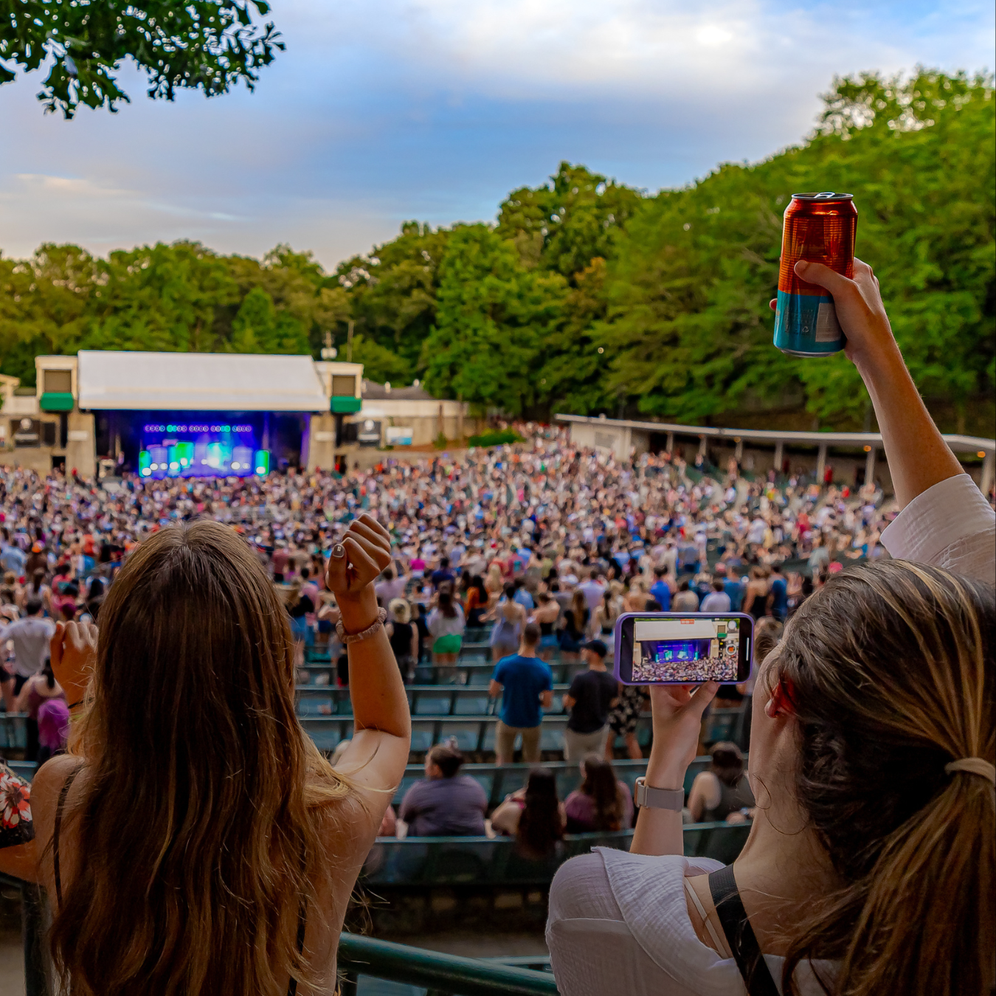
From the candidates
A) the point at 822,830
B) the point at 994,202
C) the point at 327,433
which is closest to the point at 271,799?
the point at 822,830

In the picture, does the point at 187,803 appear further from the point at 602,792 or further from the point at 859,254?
the point at 859,254

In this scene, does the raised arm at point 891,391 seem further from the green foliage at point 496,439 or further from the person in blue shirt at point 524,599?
the green foliage at point 496,439

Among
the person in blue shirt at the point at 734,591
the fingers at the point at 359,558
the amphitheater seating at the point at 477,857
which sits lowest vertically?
the amphitheater seating at the point at 477,857

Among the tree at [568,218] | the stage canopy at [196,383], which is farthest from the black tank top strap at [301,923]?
the tree at [568,218]

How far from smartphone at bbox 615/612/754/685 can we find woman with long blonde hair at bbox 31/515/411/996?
1.96ft

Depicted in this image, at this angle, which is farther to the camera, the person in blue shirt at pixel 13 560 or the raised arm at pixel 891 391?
the person in blue shirt at pixel 13 560

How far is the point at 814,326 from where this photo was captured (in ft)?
5.15

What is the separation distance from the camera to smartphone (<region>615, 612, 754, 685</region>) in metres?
1.59

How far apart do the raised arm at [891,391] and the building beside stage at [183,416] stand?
36.5 metres

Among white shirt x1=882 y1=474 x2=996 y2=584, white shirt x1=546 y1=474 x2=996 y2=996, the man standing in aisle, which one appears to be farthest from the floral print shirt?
the man standing in aisle

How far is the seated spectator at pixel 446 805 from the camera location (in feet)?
15.4

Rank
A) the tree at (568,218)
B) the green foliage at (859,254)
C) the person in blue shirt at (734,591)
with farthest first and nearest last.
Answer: the tree at (568,218), the green foliage at (859,254), the person in blue shirt at (734,591)

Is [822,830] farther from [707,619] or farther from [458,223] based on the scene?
[458,223]

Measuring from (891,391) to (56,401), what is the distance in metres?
37.5
